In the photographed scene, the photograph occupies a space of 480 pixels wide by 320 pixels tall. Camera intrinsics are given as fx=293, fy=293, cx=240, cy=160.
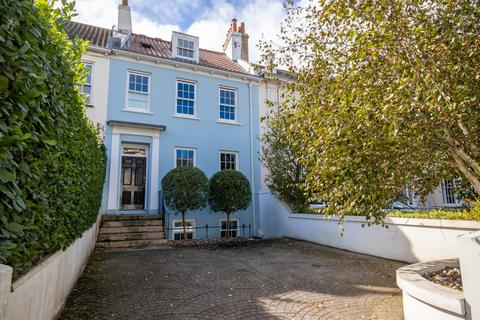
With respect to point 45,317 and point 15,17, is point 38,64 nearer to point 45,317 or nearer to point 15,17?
point 15,17

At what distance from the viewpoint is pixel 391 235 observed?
7.68m

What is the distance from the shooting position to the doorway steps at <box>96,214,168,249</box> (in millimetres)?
9759

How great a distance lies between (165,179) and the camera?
36.8 feet

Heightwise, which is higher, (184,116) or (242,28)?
(242,28)

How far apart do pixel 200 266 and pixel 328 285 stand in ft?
9.99

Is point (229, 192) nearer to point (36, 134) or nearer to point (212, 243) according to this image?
point (212, 243)

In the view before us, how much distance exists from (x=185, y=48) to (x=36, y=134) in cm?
1308

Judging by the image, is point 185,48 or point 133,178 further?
point 185,48

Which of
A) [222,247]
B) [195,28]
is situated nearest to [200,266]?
[222,247]

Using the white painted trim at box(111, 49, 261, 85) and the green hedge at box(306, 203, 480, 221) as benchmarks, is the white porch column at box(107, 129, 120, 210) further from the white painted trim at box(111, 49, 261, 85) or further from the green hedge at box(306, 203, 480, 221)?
the green hedge at box(306, 203, 480, 221)

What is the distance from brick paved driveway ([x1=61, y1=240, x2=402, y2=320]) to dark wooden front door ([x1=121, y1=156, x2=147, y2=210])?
3.71 m

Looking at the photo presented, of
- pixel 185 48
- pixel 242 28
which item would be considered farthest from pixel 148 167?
pixel 242 28

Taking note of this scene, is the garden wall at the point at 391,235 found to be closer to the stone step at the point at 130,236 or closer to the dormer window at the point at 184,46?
the stone step at the point at 130,236

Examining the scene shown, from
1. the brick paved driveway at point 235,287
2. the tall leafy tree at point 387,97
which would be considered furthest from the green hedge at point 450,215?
the tall leafy tree at point 387,97
